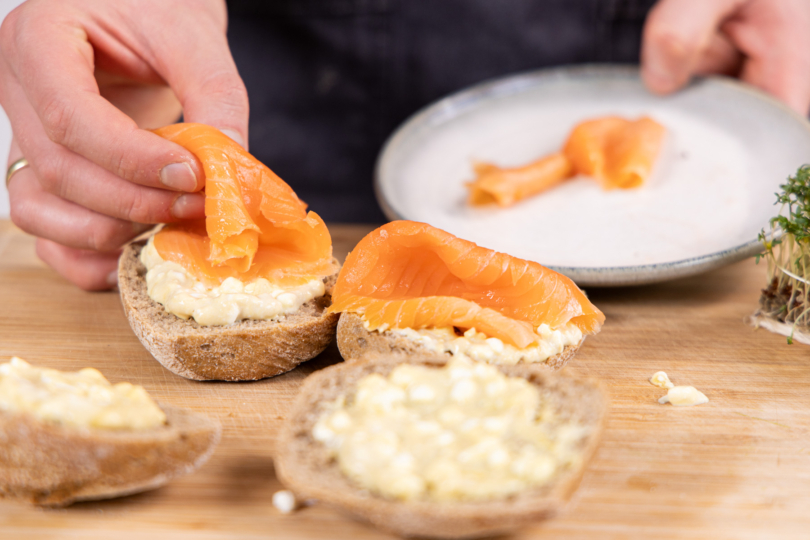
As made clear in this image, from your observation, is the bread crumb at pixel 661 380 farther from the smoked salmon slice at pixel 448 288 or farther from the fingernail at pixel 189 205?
the fingernail at pixel 189 205

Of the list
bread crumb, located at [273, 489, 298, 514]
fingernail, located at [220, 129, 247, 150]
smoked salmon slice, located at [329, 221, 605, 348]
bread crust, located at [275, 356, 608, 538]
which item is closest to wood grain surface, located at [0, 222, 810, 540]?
bread crumb, located at [273, 489, 298, 514]

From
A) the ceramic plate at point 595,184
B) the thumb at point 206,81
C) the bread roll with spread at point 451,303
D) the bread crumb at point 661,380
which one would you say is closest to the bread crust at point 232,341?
the bread roll with spread at point 451,303

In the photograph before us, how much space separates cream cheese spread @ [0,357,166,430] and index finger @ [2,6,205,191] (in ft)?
2.23

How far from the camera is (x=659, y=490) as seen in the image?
5.02ft

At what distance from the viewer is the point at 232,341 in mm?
1854

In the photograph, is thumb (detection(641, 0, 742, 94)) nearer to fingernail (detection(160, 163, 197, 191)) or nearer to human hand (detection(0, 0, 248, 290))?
human hand (detection(0, 0, 248, 290))

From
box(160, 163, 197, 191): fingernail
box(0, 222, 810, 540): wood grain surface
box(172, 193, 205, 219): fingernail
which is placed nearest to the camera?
box(0, 222, 810, 540): wood grain surface

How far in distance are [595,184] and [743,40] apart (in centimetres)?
119

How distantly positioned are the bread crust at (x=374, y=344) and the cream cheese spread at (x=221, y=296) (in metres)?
0.18

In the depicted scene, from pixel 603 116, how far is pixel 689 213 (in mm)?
889

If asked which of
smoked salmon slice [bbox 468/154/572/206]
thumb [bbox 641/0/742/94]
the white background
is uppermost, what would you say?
thumb [bbox 641/0/742/94]

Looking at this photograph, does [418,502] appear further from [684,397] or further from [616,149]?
[616,149]

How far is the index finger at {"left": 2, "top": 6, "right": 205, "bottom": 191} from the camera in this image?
6.45 feet

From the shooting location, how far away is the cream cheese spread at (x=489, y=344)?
171 cm
